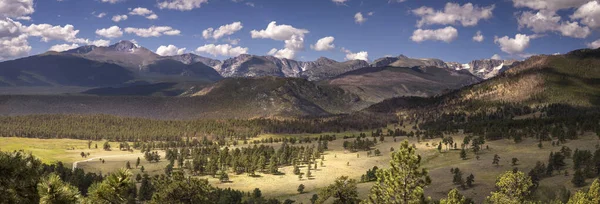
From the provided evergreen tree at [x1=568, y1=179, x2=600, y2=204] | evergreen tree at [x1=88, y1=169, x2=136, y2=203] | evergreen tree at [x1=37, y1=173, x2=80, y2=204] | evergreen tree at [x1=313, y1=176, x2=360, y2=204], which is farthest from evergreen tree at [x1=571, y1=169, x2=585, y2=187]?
evergreen tree at [x1=37, y1=173, x2=80, y2=204]

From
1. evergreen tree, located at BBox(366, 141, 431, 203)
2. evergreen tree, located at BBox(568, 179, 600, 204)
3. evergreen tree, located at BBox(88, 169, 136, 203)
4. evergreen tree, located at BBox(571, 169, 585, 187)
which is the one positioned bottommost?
evergreen tree, located at BBox(571, 169, 585, 187)

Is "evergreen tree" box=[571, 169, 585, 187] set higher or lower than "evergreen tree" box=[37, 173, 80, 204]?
lower

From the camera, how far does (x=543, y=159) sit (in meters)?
165

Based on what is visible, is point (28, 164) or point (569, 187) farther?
point (569, 187)

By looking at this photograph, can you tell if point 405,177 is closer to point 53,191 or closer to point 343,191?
point 343,191

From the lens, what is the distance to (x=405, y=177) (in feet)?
110

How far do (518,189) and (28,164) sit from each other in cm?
5886

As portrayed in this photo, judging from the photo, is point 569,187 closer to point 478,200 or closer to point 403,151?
point 478,200

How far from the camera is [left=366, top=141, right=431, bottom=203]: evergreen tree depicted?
32.8 m

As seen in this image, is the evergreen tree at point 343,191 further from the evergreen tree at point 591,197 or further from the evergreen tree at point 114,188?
the evergreen tree at point 114,188

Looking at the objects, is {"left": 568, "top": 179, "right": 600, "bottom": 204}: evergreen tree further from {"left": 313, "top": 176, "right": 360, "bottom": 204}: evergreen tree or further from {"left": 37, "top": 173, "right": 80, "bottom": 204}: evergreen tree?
{"left": 37, "top": 173, "right": 80, "bottom": 204}: evergreen tree

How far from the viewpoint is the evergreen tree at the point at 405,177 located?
3281 centimetres

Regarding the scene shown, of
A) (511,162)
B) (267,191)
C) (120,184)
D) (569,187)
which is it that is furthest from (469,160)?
(120,184)

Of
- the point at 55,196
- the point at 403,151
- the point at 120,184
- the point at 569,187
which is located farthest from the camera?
the point at 569,187
